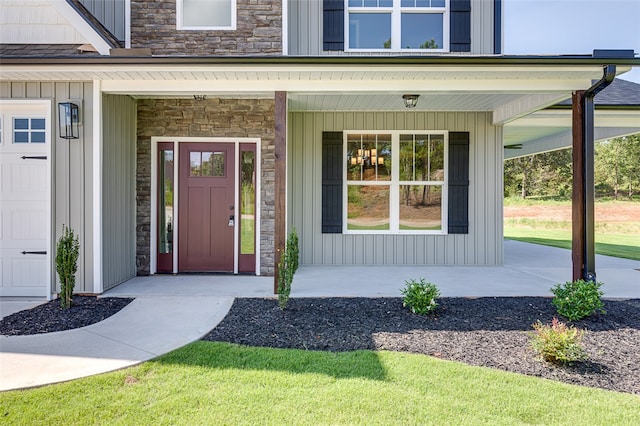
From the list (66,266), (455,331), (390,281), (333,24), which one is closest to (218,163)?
(66,266)

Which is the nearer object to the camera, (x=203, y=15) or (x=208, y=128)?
(x=208, y=128)

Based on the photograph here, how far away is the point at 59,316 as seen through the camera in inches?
173

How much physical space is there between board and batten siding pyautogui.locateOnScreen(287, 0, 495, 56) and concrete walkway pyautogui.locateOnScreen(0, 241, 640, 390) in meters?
3.90

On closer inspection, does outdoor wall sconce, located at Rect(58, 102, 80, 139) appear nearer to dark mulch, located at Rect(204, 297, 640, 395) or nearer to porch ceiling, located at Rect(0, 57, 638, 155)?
porch ceiling, located at Rect(0, 57, 638, 155)

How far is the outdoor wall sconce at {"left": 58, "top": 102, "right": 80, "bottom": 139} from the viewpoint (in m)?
4.99

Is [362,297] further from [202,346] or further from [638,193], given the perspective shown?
[638,193]

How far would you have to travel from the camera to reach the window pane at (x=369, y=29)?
22.9 feet

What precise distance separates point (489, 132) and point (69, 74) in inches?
265

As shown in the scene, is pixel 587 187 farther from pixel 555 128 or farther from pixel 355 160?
pixel 555 128

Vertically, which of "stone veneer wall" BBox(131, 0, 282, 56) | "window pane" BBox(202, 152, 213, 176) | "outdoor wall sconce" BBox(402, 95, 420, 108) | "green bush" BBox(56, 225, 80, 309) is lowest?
"green bush" BBox(56, 225, 80, 309)

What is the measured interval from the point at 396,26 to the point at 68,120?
536 centimetres

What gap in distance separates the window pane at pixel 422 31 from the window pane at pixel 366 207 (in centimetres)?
258

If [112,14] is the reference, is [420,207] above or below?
below

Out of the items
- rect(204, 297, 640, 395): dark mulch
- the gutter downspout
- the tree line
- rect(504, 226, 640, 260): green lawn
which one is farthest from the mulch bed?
the tree line
